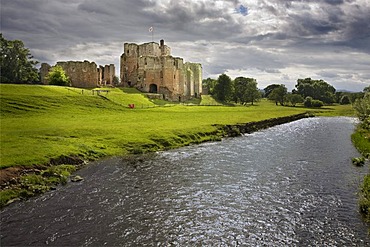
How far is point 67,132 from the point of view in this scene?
36.2 m

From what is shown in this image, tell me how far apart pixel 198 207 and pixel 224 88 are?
10290cm

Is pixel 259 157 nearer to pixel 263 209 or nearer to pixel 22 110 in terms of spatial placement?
pixel 263 209

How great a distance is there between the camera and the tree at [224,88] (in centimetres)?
11919

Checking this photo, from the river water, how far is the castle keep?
6924 centimetres

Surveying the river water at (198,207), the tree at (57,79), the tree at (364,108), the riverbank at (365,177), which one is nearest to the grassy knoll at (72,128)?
the river water at (198,207)

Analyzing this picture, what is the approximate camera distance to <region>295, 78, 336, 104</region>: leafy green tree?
565ft

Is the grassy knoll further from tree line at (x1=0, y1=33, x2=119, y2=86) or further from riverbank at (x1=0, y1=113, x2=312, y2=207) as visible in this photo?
tree line at (x1=0, y1=33, x2=119, y2=86)

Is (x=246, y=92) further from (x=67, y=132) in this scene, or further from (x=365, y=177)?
(x=365, y=177)

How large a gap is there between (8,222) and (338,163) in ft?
88.4

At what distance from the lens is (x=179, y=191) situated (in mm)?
21656

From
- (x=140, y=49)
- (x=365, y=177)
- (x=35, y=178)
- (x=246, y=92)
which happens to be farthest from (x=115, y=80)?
(x=365, y=177)

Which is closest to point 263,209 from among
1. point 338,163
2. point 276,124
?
point 338,163

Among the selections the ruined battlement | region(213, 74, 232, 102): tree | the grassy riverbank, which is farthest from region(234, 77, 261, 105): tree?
the grassy riverbank

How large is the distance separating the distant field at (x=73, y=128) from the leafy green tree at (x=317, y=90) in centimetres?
13413
